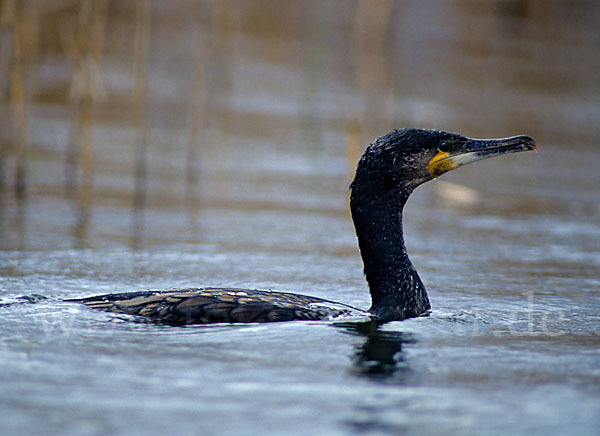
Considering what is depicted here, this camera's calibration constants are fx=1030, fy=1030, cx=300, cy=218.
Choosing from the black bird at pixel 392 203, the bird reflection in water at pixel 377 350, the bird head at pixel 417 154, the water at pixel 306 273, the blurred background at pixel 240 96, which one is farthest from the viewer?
the blurred background at pixel 240 96

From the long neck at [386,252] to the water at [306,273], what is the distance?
0.20 metres

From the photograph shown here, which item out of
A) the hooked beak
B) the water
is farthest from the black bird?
the water

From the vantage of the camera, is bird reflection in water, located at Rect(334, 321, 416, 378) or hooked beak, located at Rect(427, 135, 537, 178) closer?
bird reflection in water, located at Rect(334, 321, 416, 378)

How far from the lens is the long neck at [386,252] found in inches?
203

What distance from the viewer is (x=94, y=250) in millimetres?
6777

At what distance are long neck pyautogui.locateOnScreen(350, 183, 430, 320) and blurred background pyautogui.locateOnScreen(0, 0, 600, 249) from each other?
2393 millimetres

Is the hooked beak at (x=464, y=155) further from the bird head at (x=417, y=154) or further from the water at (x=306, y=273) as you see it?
the water at (x=306, y=273)

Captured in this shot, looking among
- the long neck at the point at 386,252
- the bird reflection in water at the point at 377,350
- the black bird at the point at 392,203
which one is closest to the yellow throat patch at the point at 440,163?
the black bird at the point at 392,203

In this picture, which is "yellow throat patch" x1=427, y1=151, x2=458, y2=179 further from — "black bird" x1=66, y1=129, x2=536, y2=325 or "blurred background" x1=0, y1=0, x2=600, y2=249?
"blurred background" x1=0, y1=0, x2=600, y2=249

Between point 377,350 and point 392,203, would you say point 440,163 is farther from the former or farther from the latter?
point 377,350

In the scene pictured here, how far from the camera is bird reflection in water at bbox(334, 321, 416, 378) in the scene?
13.3 feet

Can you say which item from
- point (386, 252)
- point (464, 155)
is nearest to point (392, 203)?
point (386, 252)

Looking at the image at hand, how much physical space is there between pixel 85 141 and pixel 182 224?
122 cm

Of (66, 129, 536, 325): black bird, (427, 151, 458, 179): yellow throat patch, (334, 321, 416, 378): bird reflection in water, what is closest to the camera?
(334, 321, 416, 378): bird reflection in water
